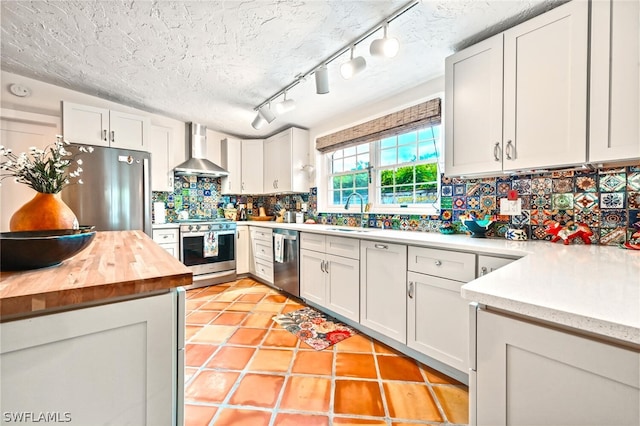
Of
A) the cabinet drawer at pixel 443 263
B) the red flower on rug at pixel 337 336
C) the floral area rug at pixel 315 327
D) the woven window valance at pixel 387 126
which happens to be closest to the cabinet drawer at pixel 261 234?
the floral area rug at pixel 315 327

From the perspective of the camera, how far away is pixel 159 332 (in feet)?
2.48

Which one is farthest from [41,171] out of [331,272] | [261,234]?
[261,234]

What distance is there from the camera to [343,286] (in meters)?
2.39

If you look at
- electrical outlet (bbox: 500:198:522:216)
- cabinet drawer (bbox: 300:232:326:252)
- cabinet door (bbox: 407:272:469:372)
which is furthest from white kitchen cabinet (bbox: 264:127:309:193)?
electrical outlet (bbox: 500:198:522:216)

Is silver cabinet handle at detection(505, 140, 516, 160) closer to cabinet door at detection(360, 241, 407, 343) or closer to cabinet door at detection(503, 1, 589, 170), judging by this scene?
cabinet door at detection(503, 1, 589, 170)

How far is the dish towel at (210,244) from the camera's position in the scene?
351cm

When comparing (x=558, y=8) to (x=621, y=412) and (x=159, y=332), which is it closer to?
(x=621, y=412)

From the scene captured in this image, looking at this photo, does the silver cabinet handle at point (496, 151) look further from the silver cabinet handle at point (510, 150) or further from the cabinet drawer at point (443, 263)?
the cabinet drawer at point (443, 263)

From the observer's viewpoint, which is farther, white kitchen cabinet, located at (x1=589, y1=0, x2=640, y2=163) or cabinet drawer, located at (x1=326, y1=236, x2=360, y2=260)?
cabinet drawer, located at (x1=326, y1=236, x2=360, y2=260)

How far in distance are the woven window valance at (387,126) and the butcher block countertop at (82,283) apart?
2.34m

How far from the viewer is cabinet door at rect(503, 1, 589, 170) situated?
1.38m

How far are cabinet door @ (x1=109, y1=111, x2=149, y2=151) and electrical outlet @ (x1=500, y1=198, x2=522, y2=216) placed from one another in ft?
12.6

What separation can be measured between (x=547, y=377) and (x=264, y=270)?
325cm

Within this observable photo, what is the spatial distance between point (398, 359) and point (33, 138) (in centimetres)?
438
